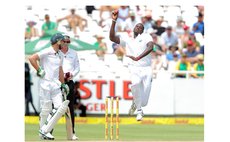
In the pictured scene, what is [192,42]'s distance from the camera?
25.9 meters

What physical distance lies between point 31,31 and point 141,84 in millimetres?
8073

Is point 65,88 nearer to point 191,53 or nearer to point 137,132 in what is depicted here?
point 137,132

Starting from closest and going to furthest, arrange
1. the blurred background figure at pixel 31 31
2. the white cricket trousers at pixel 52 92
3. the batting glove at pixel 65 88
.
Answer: the white cricket trousers at pixel 52 92 < the batting glove at pixel 65 88 < the blurred background figure at pixel 31 31

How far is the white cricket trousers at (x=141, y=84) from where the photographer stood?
60.0 ft

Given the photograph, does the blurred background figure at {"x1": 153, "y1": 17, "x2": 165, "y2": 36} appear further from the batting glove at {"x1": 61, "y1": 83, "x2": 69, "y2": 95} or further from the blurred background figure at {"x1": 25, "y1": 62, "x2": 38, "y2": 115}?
the batting glove at {"x1": 61, "y1": 83, "x2": 69, "y2": 95}

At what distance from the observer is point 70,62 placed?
17359mm

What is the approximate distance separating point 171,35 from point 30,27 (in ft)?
11.6

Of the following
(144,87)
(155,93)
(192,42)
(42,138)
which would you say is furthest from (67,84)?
(192,42)

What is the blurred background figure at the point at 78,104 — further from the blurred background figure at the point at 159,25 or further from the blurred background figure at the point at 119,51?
the blurred background figure at the point at 159,25

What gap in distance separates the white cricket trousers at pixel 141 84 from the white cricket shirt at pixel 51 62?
2.09 meters

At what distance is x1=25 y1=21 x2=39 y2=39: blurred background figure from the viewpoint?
26.0 meters

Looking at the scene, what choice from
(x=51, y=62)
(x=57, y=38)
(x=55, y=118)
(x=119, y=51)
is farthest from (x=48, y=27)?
(x=55, y=118)

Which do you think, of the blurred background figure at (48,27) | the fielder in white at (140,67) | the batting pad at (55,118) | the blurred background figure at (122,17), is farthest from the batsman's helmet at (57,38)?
the blurred background figure at (122,17)
